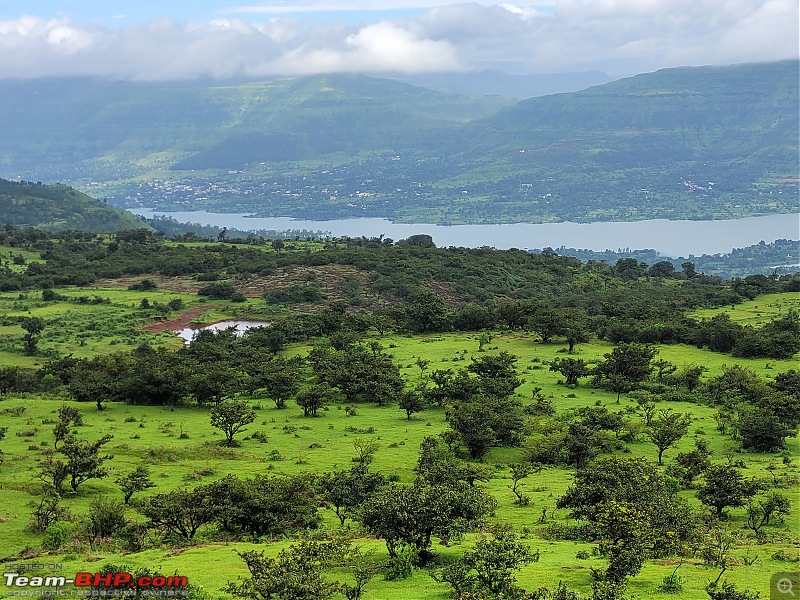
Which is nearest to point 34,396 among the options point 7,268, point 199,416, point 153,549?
point 199,416

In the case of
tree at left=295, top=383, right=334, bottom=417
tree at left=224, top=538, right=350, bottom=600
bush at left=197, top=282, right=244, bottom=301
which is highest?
bush at left=197, top=282, right=244, bottom=301

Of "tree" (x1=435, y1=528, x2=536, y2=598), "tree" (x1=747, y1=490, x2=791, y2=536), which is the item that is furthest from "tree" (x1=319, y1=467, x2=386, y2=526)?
"tree" (x1=747, y1=490, x2=791, y2=536)

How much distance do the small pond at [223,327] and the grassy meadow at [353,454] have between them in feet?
25.6

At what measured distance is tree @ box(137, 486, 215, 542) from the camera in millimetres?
26484

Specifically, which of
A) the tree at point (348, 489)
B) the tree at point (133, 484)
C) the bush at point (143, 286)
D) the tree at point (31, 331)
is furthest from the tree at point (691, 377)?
the bush at point (143, 286)

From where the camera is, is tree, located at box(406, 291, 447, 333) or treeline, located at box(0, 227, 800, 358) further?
tree, located at box(406, 291, 447, 333)

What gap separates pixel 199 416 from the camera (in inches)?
1853

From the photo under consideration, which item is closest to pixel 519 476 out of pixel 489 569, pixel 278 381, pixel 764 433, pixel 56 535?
pixel 764 433

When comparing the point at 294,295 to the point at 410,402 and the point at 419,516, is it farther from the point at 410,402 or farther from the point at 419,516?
the point at 419,516

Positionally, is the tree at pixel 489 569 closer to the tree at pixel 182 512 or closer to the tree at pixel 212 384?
the tree at pixel 182 512

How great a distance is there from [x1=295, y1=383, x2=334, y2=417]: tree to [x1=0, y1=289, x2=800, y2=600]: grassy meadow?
801 mm

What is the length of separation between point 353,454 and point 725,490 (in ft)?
54.9

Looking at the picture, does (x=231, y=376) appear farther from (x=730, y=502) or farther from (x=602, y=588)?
(x=602, y=588)

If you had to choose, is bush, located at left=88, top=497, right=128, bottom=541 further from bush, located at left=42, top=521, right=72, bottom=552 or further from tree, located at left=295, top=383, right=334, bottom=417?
tree, located at left=295, top=383, right=334, bottom=417
